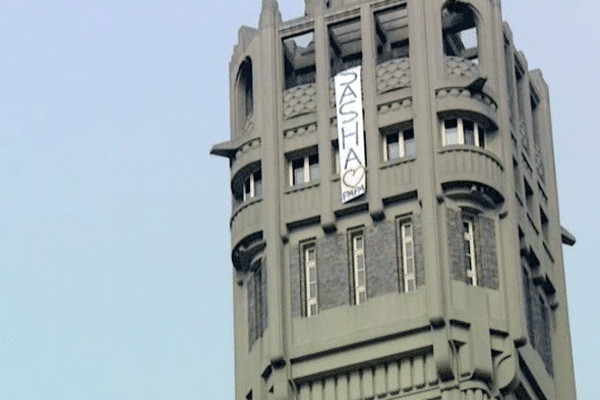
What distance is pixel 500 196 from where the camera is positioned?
79.9 m

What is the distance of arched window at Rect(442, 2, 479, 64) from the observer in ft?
273

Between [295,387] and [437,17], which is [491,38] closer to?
[437,17]

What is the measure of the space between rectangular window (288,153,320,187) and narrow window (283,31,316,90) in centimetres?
319

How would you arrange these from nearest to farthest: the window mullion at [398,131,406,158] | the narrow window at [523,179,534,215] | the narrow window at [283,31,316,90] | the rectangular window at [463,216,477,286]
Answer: the rectangular window at [463,216,477,286] → the window mullion at [398,131,406,158] → the narrow window at [523,179,534,215] → the narrow window at [283,31,316,90]

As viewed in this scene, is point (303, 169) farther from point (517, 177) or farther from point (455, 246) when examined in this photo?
point (517, 177)

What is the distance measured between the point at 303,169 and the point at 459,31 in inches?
285

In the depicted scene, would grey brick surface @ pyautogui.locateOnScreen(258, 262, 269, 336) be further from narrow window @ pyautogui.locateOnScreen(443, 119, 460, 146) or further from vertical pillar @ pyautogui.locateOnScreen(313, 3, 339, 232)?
narrow window @ pyautogui.locateOnScreen(443, 119, 460, 146)

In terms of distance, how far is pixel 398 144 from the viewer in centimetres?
8081

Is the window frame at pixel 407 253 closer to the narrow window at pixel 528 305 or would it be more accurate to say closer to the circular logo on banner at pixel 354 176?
the circular logo on banner at pixel 354 176

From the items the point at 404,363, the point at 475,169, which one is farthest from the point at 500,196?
the point at 404,363

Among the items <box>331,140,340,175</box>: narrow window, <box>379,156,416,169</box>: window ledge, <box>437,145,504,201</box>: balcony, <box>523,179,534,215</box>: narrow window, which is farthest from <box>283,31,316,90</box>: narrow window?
<box>523,179,534,215</box>: narrow window

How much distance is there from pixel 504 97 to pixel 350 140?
5329 millimetres

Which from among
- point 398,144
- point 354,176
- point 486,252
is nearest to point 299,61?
point 398,144

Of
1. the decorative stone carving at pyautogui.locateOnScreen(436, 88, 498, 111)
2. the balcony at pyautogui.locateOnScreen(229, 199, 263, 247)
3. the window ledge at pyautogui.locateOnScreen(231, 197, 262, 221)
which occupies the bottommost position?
the balcony at pyautogui.locateOnScreen(229, 199, 263, 247)
